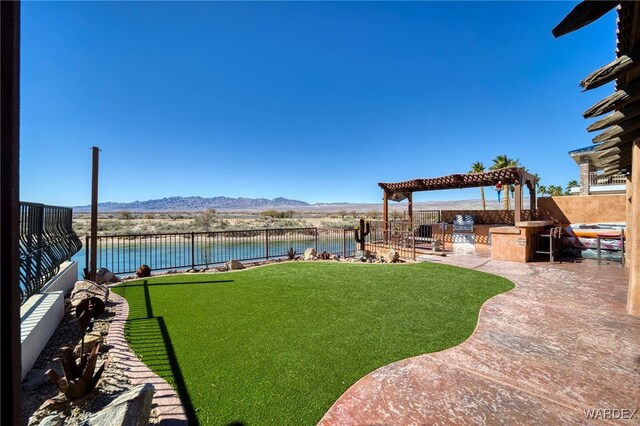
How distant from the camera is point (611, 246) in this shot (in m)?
8.65

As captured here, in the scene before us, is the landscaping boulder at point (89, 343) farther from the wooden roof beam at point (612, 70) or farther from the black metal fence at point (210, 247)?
the wooden roof beam at point (612, 70)

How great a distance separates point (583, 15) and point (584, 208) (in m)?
13.5

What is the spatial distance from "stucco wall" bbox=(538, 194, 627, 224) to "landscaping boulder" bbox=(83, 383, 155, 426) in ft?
49.9

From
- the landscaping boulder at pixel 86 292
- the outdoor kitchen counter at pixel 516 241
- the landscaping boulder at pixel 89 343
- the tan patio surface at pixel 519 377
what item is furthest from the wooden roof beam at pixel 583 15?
the outdoor kitchen counter at pixel 516 241

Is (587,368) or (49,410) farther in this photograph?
(587,368)

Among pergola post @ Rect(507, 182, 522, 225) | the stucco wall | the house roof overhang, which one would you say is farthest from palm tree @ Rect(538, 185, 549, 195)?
the house roof overhang

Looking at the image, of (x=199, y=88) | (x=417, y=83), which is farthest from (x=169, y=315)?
(x=417, y=83)

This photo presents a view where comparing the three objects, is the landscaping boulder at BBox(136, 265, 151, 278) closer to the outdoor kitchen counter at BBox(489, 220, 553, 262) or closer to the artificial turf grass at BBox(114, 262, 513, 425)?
the artificial turf grass at BBox(114, 262, 513, 425)

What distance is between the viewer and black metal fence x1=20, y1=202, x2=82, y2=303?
146 inches

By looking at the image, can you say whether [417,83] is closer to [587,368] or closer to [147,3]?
[147,3]

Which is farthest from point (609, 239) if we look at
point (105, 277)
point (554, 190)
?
point (554, 190)

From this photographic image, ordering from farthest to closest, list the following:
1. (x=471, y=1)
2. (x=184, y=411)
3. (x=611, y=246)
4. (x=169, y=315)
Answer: (x=471, y=1), (x=611, y=246), (x=169, y=315), (x=184, y=411)

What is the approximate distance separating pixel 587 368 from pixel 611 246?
353 inches

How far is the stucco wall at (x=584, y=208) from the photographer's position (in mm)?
10211
